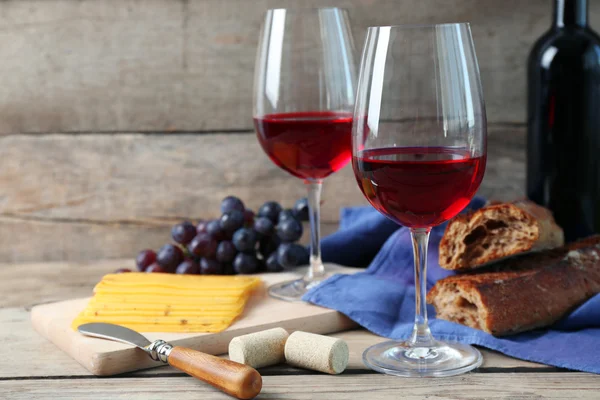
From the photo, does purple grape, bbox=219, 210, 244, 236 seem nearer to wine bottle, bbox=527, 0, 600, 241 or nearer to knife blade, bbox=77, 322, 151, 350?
knife blade, bbox=77, 322, 151, 350

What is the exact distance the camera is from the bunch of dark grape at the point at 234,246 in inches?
63.6

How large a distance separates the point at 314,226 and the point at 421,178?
19.8 inches

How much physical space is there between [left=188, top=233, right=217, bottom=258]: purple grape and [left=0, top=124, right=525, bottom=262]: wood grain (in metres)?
0.33

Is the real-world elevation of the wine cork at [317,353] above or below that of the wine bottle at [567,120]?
below

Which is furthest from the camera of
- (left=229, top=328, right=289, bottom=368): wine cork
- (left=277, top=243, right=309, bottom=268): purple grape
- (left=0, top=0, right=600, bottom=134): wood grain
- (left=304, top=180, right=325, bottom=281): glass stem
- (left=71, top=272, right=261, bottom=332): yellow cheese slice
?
(left=0, top=0, right=600, bottom=134): wood grain

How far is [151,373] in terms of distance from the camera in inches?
43.5

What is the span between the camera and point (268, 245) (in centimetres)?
167

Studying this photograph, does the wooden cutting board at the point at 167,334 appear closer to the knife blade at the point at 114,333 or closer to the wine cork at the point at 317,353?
the knife blade at the point at 114,333

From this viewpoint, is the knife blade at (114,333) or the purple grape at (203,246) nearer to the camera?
the knife blade at (114,333)

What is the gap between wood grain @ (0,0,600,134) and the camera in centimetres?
184

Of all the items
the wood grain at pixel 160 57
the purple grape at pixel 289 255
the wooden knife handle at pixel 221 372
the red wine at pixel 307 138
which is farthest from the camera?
the wood grain at pixel 160 57

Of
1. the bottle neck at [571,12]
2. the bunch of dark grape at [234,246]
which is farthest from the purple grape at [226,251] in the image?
the bottle neck at [571,12]

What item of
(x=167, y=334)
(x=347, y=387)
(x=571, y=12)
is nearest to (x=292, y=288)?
(x=167, y=334)

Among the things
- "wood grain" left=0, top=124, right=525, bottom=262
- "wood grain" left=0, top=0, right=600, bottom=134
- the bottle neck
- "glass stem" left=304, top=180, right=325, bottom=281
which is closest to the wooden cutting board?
"glass stem" left=304, top=180, right=325, bottom=281
